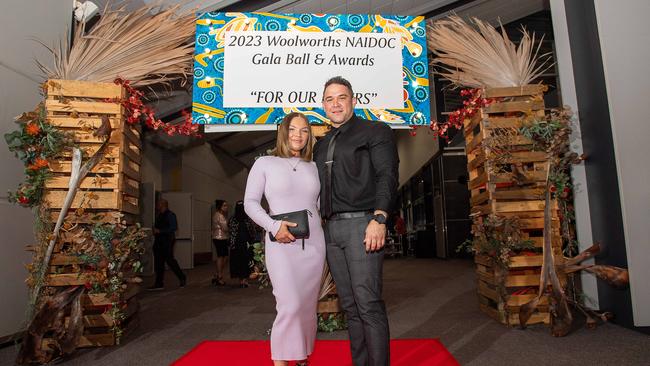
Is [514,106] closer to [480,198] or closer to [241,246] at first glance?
[480,198]

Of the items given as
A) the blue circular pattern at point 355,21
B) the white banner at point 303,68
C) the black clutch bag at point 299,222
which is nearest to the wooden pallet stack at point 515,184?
the white banner at point 303,68

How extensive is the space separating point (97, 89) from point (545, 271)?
3.62 metres

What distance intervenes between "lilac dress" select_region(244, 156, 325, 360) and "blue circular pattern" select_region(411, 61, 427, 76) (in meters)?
2.18

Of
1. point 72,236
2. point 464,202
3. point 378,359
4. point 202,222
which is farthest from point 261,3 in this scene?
point 202,222

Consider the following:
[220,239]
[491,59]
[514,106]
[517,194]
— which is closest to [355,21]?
[491,59]

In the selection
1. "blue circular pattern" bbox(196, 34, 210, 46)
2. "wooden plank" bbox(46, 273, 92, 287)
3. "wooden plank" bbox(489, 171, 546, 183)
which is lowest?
"wooden plank" bbox(46, 273, 92, 287)

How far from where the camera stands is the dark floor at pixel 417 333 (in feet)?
9.04

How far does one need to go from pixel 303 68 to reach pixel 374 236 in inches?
89.3

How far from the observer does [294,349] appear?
196 centimetres

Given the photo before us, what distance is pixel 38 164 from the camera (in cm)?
310

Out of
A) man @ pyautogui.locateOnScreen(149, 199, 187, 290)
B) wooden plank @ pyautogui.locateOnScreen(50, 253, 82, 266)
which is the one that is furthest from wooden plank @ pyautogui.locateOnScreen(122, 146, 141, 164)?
man @ pyautogui.locateOnScreen(149, 199, 187, 290)

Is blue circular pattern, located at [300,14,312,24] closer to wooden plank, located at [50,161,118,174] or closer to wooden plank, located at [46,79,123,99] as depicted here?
wooden plank, located at [46,79,123,99]

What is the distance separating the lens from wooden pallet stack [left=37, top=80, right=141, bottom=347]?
10.4 ft

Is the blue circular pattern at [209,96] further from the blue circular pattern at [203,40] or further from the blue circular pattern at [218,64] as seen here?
the blue circular pattern at [203,40]
